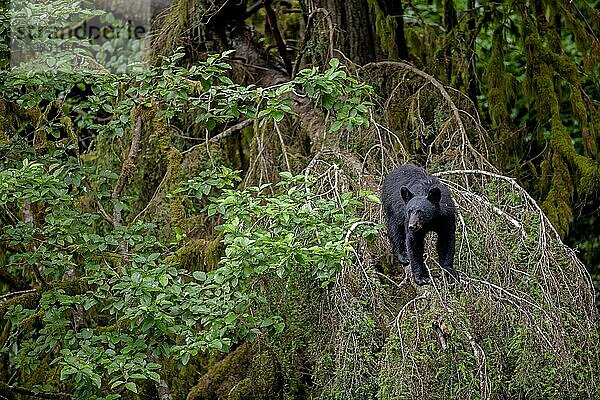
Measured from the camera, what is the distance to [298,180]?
378 cm

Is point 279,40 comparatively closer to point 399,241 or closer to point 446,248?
point 399,241

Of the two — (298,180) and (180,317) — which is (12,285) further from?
(298,180)

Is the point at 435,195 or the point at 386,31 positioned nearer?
the point at 435,195

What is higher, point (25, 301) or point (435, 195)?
point (435, 195)

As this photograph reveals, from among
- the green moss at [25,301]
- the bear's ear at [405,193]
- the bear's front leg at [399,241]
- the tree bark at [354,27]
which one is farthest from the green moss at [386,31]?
the green moss at [25,301]

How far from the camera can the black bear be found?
10.5 feet

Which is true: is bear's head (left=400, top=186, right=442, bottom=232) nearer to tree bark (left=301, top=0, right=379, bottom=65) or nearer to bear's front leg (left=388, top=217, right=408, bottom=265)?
bear's front leg (left=388, top=217, right=408, bottom=265)

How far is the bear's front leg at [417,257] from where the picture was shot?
3268 mm

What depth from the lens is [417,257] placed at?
3.30 meters

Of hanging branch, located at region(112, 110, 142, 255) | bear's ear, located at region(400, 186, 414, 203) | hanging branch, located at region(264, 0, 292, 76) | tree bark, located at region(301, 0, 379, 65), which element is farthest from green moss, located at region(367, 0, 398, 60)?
bear's ear, located at region(400, 186, 414, 203)

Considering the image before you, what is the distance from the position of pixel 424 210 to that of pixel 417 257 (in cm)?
22

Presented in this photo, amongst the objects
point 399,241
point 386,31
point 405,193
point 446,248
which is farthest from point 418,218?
point 386,31

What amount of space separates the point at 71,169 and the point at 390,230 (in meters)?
1.77

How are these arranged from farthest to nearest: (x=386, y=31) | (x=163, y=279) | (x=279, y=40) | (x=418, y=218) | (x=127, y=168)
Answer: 1. (x=279, y=40)
2. (x=386, y=31)
3. (x=127, y=168)
4. (x=163, y=279)
5. (x=418, y=218)
